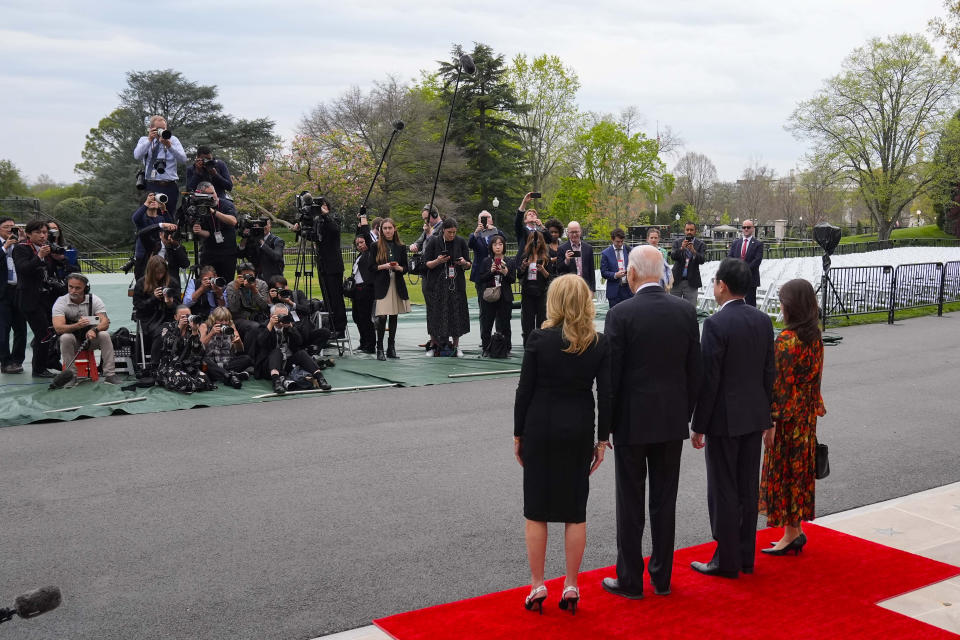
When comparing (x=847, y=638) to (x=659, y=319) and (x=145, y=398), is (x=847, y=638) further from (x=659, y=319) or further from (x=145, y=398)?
(x=145, y=398)

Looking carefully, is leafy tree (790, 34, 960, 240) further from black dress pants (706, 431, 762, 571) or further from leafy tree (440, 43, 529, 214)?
black dress pants (706, 431, 762, 571)

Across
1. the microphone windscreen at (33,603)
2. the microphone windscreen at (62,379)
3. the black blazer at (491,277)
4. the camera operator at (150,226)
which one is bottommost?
the microphone windscreen at (62,379)

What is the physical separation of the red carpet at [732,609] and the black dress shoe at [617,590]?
0.03m

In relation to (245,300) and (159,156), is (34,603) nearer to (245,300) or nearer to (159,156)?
(245,300)

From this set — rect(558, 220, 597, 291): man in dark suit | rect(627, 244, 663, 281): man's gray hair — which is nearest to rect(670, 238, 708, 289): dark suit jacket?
rect(558, 220, 597, 291): man in dark suit

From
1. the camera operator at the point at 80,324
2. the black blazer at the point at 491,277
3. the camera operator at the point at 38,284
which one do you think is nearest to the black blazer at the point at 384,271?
the black blazer at the point at 491,277

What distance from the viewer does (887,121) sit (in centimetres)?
5094

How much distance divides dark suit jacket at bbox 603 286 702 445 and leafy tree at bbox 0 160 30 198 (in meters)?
57.2

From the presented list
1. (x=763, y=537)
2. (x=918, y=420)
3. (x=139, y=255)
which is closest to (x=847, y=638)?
(x=763, y=537)

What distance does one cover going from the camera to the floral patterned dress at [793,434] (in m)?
5.13

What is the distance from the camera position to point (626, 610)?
4422mm

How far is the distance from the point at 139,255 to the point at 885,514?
9767mm

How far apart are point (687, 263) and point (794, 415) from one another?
1072 centimetres

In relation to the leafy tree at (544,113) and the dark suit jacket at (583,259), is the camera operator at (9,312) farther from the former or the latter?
the leafy tree at (544,113)
